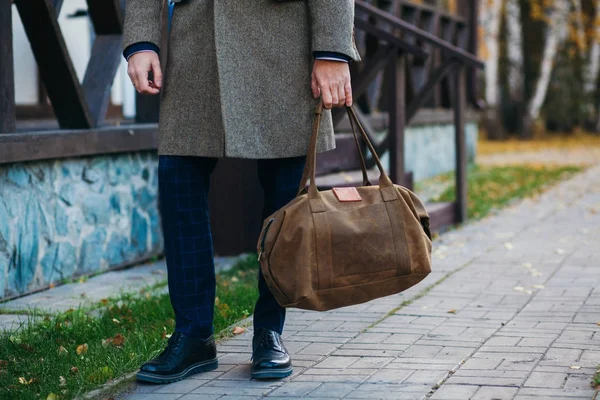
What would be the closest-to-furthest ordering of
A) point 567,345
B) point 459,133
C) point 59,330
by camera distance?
A: point 567,345
point 59,330
point 459,133

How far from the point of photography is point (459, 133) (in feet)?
28.7

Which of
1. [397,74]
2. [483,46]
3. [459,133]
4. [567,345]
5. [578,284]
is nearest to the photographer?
[567,345]

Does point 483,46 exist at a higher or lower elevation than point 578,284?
higher

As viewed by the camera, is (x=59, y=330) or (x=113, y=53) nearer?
(x=59, y=330)

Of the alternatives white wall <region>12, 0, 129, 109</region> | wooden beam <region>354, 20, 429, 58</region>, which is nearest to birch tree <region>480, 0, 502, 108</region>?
white wall <region>12, 0, 129, 109</region>

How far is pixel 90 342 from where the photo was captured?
4.30 metres

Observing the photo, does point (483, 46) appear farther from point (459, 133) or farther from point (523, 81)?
point (459, 133)

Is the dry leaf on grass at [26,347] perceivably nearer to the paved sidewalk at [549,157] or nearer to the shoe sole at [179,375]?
the shoe sole at [179,375]

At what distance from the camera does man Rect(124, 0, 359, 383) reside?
3502 millimetres

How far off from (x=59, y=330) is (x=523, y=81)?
22230 mm

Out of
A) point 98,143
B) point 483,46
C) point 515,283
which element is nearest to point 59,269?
point 98,143

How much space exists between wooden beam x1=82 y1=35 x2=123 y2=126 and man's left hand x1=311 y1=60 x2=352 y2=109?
3207mm

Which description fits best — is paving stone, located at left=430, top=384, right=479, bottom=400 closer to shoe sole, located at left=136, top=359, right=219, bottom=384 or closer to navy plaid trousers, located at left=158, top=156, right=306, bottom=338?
navy plaid trousers, located at left=158, top=156, right=306, bottom=338

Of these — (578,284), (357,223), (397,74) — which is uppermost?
(397,74)
